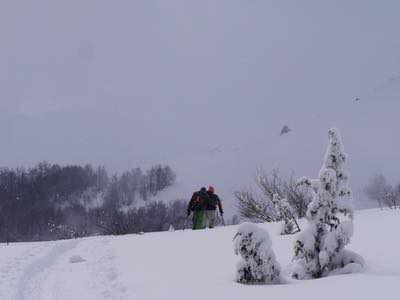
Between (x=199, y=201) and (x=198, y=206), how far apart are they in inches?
8.4

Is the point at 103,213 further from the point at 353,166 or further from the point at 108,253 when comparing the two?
the point at 108,253

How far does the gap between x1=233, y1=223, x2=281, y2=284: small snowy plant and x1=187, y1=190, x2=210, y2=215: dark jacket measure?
12203mm

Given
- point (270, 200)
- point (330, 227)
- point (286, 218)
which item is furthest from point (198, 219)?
point (330, 227)

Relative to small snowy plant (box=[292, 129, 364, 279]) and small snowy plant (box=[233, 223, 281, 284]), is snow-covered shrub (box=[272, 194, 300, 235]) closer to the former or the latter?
small snowy plant (box=[292, 129, 364, 279])

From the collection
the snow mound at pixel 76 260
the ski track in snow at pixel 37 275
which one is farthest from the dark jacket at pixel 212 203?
the snow mound at pixel 76 260

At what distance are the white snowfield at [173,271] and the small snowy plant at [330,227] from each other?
1.42 feet

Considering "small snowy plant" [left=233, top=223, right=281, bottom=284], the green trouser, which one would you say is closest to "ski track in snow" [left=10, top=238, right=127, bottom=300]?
"small snowy plant" [left=233, top=223, right=281, bottom=284]

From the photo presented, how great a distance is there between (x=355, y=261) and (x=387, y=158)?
7271 centimetres

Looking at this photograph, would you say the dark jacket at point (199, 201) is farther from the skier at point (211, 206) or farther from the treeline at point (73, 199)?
the treeline at point (73, 199)

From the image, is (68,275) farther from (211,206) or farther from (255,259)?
(211,206)

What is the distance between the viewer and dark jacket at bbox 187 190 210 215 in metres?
20.5

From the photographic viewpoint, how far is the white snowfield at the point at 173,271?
23.2 feet

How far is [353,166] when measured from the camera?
7706 cm

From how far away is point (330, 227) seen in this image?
8562 millimetres
